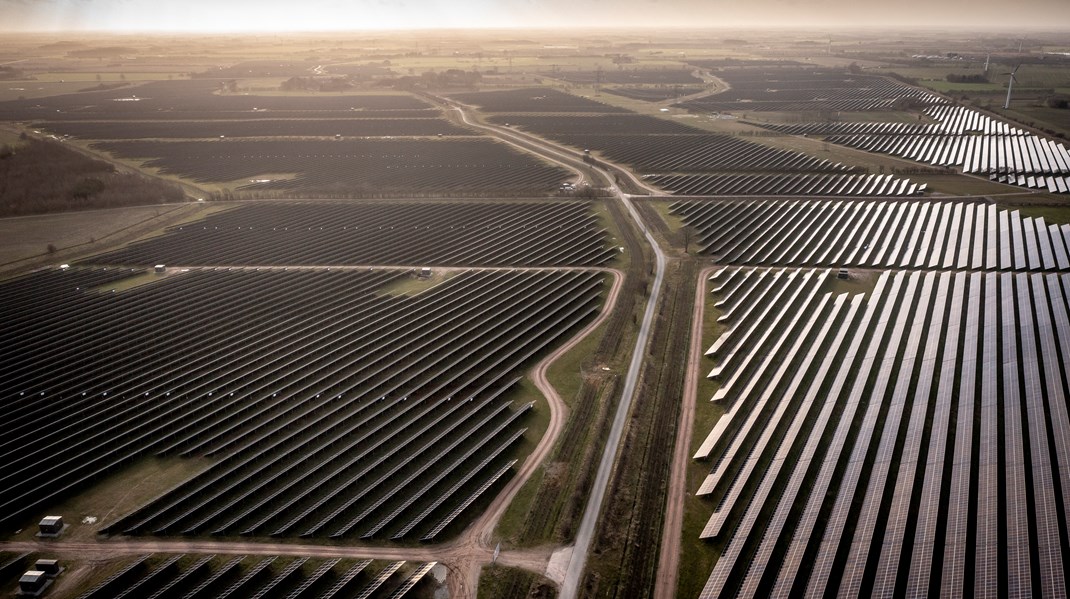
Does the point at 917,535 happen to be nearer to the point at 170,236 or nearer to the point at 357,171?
the point at 170,236

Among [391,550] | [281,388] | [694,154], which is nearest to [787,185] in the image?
[694,154]

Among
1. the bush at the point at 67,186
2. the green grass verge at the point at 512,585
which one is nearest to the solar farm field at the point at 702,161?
the green grass verge at the point at 512,585

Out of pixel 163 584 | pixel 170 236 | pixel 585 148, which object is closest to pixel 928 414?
pixel 163 584

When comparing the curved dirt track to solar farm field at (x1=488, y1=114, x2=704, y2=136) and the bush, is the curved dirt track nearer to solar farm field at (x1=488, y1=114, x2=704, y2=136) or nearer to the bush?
the bush

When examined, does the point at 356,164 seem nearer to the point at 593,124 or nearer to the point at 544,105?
the point at 593,124

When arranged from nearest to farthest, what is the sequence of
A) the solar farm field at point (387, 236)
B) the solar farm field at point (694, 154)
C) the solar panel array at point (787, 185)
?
the solar farm field at point (387, 236) < the solar panel array at point (787, 185) < the solar farm field at point (694, 154)

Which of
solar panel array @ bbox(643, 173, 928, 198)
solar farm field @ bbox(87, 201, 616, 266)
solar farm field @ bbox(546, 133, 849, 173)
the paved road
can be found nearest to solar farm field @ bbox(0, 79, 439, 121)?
solar farm field @ bbox(546, 133, 849, 173)

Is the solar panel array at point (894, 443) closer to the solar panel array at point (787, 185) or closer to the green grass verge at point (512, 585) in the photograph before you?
the green grass verge at point (512, 585)
